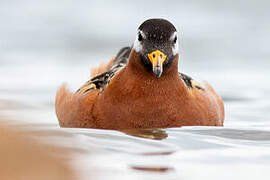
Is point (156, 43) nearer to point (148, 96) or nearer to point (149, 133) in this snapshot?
point (148, 96)

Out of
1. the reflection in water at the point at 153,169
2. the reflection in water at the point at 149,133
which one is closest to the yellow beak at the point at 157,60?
the reflection in water at the point at 149,133

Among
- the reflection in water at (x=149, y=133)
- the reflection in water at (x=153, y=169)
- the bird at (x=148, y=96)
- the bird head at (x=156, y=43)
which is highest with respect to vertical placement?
the bird head at (x=156, y=43)

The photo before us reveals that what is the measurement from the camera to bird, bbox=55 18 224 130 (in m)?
8.59

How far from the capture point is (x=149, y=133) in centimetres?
791

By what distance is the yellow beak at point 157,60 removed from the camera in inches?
326

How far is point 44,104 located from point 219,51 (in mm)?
6953

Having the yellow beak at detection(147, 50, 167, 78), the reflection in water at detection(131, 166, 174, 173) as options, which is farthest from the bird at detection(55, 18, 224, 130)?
the reflection in water at detection(131, 166, 174, 173)

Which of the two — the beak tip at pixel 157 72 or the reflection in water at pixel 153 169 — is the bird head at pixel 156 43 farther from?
the reflection in water at pixel 153 169

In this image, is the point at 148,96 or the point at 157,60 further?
the point at 148,96

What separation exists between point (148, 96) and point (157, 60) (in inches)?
23.9

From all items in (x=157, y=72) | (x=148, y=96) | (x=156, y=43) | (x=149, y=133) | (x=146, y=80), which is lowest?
(x=149, y=133)

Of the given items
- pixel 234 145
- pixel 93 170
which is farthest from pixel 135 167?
pixel 234 145

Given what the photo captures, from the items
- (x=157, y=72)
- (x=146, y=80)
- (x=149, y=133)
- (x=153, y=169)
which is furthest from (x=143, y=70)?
(x=153, y=169)

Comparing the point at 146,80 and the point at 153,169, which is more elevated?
the point at 146,80
